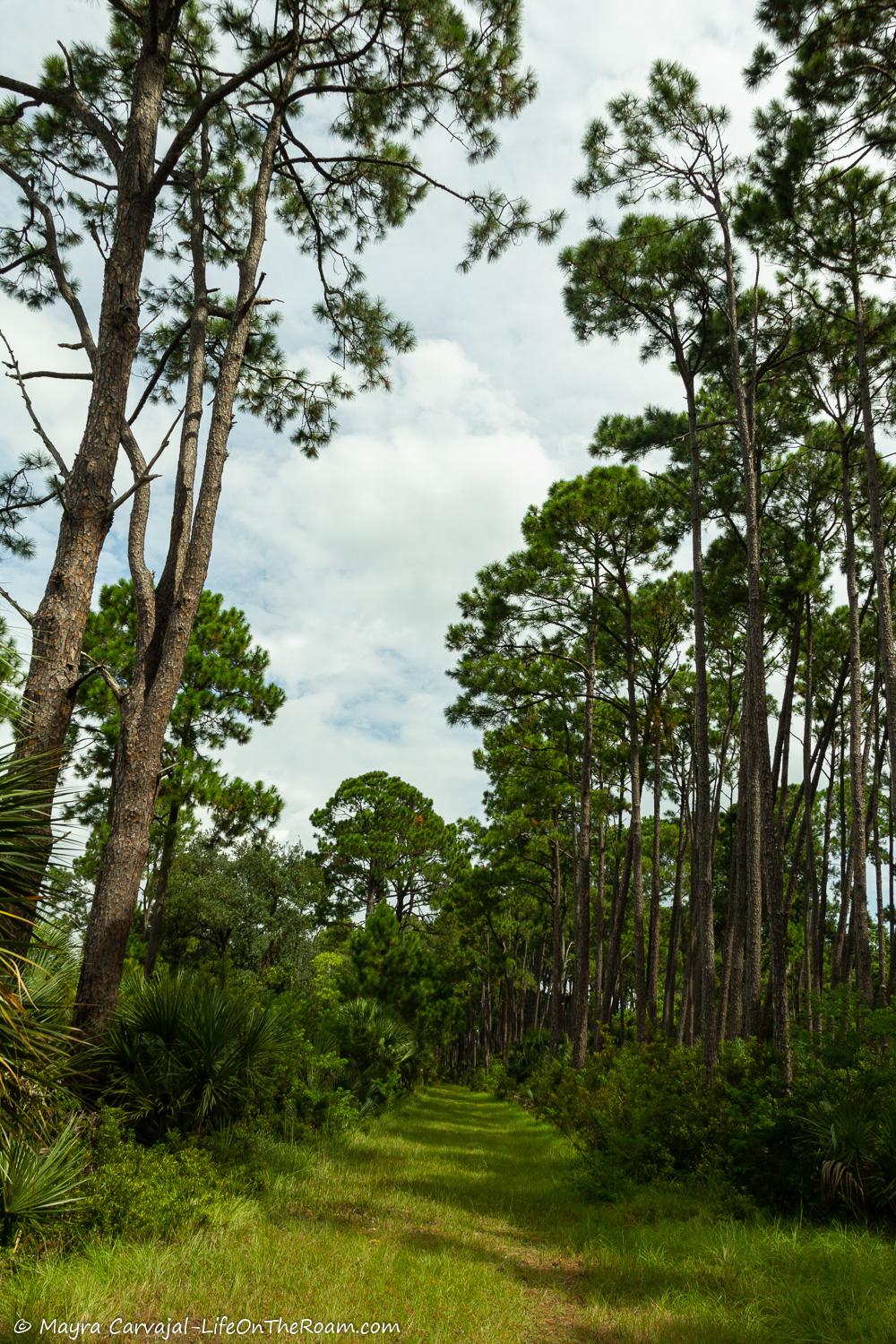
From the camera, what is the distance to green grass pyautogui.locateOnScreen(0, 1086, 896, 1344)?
4266 millimetres

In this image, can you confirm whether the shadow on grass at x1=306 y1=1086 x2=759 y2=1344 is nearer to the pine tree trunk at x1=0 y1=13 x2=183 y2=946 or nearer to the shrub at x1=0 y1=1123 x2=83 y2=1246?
the shrub at x1=0 y1=1123 x2=83 y2=1246

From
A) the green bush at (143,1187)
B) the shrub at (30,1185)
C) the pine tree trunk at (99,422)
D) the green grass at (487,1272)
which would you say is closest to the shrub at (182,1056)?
the green bush at (143,1187)

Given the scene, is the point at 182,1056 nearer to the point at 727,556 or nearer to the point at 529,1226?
the point at 529,1226

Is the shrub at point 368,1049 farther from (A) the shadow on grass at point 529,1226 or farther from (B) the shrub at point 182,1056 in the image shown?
(B) the shrub at point 182,1056

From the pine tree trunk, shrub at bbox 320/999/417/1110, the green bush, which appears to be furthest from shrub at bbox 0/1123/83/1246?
shrub at bbox 320/999/417/1110

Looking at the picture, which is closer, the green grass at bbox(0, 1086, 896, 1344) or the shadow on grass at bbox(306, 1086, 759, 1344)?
the green grass at bbox(0, 1086, 896, 1344)

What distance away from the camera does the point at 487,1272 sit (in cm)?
558

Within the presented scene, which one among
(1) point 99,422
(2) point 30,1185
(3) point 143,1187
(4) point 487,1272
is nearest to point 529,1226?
(4) point 487,1272

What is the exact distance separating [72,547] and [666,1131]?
885cm

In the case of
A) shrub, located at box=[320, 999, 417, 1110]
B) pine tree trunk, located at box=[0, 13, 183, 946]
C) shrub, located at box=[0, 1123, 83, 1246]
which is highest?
pine tree trunk, located at box=[0, 13, 183, 946]

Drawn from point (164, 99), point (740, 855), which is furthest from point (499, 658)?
point (164, 99)

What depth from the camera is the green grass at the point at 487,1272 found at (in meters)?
4.27

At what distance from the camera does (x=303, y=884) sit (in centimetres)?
3058

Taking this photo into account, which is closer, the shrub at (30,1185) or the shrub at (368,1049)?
the shrub at (30,1185)
